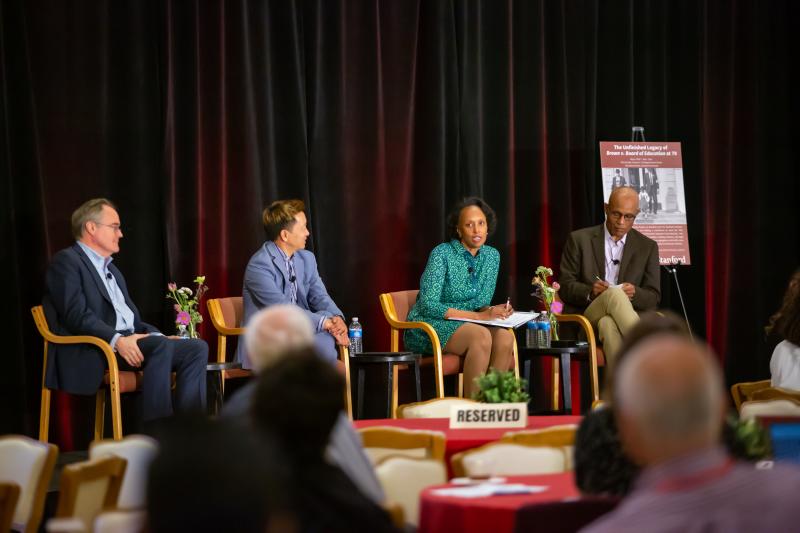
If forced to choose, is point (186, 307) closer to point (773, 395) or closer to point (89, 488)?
point (773, 395)

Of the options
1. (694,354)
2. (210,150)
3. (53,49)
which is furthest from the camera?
(210,150)

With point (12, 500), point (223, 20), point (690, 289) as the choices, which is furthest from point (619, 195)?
point (12, 500)

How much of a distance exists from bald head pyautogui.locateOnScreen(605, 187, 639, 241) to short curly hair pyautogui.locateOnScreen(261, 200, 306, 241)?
2014 millimetres

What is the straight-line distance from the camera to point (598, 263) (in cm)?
685

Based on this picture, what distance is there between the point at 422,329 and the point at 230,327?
108 centimetres

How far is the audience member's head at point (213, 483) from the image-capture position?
4.00 feet

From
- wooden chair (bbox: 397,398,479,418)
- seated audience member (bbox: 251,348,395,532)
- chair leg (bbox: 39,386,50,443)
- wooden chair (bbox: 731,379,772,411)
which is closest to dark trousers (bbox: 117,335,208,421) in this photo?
chair leg (bbox: 39,386,50,443)

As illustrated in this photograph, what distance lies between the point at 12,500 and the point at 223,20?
453 centimetres

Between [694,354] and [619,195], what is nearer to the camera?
[694,354]

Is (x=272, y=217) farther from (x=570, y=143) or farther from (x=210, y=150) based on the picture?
(x=570, y=143)

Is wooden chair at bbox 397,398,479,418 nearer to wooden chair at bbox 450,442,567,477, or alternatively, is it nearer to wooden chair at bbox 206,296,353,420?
wooden chair at bbox 206,296,353,420

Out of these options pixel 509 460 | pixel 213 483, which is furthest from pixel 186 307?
pixel 213 483

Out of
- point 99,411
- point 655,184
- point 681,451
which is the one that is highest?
point 655,184

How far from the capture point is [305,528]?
6.48 feet
